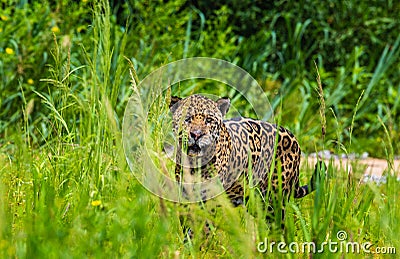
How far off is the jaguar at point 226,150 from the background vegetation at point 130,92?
0.17 meters

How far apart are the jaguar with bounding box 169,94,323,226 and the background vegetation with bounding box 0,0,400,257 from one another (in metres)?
0.17

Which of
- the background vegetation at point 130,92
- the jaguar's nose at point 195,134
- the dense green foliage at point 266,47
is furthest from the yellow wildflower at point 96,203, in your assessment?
the dense green foliage at point 266,47

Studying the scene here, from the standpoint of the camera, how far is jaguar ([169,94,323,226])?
11.7ft

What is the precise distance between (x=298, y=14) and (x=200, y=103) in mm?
6881

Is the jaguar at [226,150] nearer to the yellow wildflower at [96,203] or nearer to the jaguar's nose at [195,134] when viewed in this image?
the jaguar's nose at [195,134]

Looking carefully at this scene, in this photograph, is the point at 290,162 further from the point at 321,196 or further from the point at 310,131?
the point at 310,131

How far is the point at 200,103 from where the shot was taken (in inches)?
144

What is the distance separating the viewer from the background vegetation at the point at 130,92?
2943 mm

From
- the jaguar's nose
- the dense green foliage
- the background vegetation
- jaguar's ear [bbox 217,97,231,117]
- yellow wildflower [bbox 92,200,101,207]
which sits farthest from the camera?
the dense green foliage

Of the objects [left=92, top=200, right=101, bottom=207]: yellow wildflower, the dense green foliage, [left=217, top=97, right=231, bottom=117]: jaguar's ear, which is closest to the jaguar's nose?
[left=217, top=97, right=231, bottom=117]: jaguar's ear

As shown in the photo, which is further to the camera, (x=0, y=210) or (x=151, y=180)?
(x=151, y=180)

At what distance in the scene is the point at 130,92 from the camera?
23.9 ft

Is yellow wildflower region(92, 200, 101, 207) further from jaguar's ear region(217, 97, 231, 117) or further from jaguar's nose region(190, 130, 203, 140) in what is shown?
jaguar's ear region(217, 97, 231, 117)

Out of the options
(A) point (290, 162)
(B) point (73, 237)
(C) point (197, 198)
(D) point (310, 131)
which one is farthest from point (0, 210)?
(D) point (310, 131)
